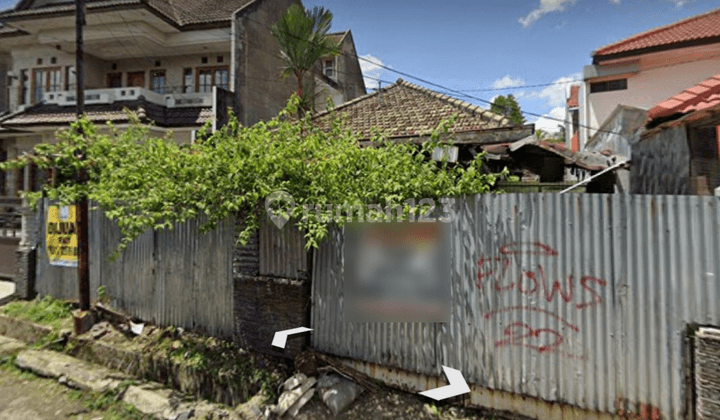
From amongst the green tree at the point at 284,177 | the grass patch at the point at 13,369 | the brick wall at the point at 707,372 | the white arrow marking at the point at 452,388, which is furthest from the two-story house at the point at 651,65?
the grass patch at the point at 13,369

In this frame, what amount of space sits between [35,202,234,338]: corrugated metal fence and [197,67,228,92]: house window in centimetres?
826

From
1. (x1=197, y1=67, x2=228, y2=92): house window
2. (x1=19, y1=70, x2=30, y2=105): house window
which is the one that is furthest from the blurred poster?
(x1=19, y1=70, x2=30, y2=105): house window

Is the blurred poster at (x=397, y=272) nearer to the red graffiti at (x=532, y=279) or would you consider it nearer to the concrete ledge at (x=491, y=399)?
the red graffiti at (x=532, y=279)

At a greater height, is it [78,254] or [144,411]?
[78,254]

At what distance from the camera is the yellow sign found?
7.26 meters

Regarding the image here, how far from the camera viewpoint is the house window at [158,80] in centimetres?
1415

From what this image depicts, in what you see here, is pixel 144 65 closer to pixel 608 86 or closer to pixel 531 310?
pixel 531 310

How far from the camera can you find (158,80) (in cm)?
1422

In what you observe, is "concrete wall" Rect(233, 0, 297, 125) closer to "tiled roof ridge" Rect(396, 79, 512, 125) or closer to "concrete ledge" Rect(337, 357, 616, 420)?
"tiled roof ridge" Rect(396, 79, 512, 125)

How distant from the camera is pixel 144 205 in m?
4.66

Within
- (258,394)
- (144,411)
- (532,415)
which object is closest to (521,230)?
(532,415)

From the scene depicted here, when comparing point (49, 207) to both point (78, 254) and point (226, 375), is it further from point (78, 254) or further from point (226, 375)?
point (226, 375)

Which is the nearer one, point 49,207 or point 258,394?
point 258,394

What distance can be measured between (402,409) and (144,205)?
3.89 meters
